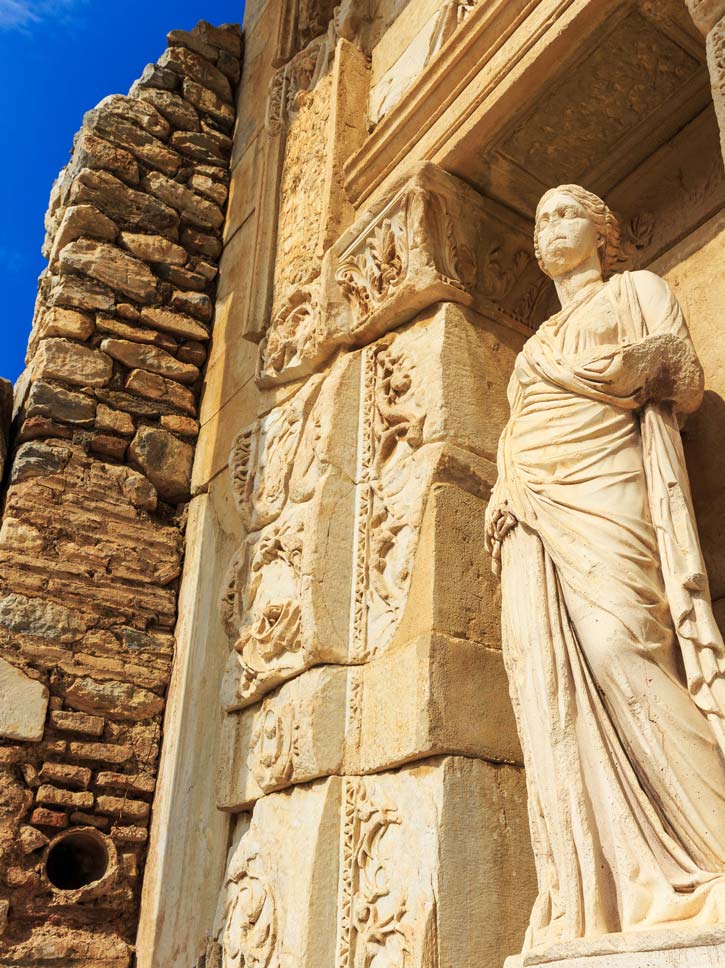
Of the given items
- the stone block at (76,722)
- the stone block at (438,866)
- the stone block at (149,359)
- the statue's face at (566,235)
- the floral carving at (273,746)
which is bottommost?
the stone block at (438,866)

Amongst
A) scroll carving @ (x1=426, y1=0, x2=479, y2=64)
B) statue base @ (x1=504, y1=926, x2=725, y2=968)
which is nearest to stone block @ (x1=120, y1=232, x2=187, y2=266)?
scroll carving @ (x1=426, y1=0, x2=479, y2=64)

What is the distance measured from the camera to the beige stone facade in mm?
3051

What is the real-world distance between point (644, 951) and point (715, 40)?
2.24m

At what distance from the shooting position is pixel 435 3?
437 cm

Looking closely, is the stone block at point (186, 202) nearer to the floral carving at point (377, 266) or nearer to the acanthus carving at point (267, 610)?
the floral carving at point (377, 266)

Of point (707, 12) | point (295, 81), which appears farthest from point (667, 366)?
point (295, 81)

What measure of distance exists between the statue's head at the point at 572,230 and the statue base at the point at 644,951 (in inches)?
77.9

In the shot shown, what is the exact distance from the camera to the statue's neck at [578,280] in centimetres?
310

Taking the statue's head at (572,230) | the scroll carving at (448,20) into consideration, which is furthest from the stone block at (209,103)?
the statue's head at (572,230)

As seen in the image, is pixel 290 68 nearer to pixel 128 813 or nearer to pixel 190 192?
pixel 190 192

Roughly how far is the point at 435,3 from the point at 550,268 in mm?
1911

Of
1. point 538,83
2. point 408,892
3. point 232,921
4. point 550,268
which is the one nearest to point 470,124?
point 538,83

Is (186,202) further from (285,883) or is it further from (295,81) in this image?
(285,883)

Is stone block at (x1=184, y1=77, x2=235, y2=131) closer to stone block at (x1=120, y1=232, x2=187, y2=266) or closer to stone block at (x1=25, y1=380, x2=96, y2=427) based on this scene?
stone block at (x1=120, y1=232, x2=187, y2=266)
